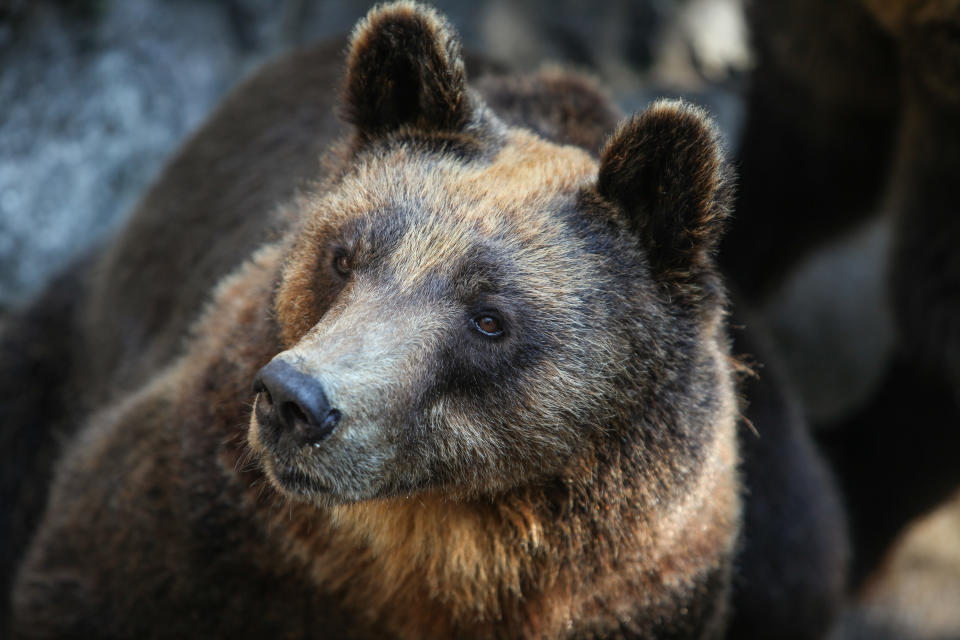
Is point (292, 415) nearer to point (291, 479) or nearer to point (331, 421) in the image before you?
point (331, 421)

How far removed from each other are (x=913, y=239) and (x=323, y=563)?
4369 mm

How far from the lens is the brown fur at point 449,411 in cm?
331

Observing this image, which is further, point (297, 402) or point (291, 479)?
point (291, 479)

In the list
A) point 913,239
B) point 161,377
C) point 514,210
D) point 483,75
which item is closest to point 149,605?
point 161,377

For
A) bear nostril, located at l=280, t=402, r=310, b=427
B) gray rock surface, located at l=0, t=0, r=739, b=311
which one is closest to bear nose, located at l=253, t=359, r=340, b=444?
bear nostril, located at l=280, t=402, r=310, b=427

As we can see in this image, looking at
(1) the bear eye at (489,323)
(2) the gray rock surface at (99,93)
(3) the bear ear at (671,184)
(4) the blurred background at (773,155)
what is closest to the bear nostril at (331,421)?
(1) the bear eye at (489,323)

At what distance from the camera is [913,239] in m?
6.53

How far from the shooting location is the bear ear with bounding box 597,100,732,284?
3357 millimetres

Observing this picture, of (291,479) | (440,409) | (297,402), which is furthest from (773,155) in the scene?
(297,402)

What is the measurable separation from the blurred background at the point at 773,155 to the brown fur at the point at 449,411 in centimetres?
300

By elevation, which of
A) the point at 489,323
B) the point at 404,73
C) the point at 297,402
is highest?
the point at 404,73

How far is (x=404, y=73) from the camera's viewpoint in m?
3.73

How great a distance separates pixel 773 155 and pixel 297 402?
5.30m

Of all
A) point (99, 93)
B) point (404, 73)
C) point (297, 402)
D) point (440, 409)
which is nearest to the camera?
point (297, 402)
